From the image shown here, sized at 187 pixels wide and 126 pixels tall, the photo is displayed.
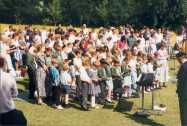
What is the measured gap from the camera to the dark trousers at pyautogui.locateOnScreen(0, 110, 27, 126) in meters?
11.7

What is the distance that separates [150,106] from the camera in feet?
65.3

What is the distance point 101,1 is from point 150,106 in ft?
154

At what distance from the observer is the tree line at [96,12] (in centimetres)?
5972

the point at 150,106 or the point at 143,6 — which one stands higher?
the point at 143,6

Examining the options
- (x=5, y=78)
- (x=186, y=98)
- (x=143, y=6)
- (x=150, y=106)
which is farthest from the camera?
(x=143, y=6)

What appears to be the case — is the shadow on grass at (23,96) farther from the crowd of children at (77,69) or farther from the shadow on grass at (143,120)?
the shadow on grass at (143,120)

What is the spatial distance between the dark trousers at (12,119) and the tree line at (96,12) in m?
47.5

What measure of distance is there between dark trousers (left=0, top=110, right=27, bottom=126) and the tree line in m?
47.5

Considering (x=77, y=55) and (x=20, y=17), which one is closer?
(x=77, y=55)

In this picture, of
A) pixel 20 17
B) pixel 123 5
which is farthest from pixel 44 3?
pixel 123 5

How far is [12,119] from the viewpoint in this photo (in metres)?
11.8

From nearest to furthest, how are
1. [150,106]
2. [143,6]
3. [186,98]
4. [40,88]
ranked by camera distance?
[186,98] < [40,88] < [150,106] < [143,6]

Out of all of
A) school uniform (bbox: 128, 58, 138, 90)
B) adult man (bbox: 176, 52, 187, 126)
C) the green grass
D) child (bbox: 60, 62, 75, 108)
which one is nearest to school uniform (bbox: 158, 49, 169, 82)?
school uniform (bbox: 128, 58, 138, 90)

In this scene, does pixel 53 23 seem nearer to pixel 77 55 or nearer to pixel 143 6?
pixel 143 6
